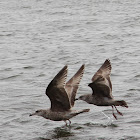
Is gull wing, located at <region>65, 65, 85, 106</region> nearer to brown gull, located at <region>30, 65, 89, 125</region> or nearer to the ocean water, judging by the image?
brown gull, located at <region>30, 65, 89, 125</region>

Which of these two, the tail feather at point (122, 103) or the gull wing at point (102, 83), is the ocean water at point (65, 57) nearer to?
the tail feather at point (122, 103)

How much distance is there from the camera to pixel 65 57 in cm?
1962

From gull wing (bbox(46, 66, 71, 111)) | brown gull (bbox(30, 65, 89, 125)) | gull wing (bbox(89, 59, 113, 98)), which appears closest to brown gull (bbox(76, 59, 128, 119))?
gull wing (bbox(89, 59, 113, 98))

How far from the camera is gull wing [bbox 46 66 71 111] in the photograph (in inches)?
402

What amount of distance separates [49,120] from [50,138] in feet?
4.55

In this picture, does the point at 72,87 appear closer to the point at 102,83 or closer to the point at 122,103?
the point at 102,83

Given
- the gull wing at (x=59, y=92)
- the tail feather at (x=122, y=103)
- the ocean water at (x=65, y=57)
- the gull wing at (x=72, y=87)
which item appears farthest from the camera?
the ocean water at (x=65, y=57)

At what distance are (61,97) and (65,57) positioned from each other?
9.04 meters

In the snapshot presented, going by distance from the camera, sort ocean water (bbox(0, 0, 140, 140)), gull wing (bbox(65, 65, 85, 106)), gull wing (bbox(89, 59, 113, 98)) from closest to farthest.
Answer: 1. gull wing (bbox(65, 65, 85, 106))
2. gull wing (bbox(89, 59, 113, 98))
3. ocean water (bbox(0, 0, 140, 140))

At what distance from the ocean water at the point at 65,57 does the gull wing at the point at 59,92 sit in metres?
0.71

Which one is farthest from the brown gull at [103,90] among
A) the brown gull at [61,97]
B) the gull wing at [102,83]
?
the brown gull at [61,97]

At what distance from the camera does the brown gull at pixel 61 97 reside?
10234 mm

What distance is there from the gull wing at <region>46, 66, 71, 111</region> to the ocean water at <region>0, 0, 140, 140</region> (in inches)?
28.0

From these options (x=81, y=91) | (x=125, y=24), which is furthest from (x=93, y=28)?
(x=81, y=91)
